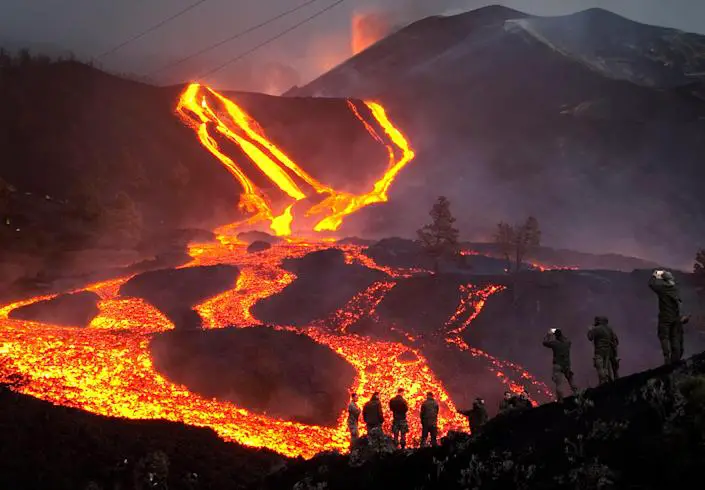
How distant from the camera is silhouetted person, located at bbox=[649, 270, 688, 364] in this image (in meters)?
11.5

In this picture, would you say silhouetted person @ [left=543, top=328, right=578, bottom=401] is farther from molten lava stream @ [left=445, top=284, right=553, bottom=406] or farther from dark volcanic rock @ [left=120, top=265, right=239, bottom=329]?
dark volcanic rock @ [left=120, top=265, right=239, bottom=329]

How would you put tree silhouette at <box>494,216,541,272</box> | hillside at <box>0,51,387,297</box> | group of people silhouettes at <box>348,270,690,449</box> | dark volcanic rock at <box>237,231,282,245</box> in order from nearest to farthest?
group of people silhouettes at <box>348,270,690,449</box> < tree silhouette at <box>494,216,541,272</box> < hillside at <box>0,51,387,297</box> < dark volcanic rock at <box>237,231,282,245</box>

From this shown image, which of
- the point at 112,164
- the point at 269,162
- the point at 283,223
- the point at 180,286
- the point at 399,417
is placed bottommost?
the point at 399,417

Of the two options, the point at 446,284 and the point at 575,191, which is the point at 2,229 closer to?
the point at 446,284

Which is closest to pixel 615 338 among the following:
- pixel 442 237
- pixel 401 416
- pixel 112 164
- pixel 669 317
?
pixel 669 317

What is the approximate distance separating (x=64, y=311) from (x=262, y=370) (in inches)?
826

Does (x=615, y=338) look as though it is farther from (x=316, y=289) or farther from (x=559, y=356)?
(x=316, y=289)

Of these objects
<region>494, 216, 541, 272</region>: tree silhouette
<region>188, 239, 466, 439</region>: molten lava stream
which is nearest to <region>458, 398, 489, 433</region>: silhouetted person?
<region>188, 239, 466, 439</region>: molten lava stream

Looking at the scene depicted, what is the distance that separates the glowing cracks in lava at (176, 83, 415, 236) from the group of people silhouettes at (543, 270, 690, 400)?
226ft

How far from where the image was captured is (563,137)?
361 ft

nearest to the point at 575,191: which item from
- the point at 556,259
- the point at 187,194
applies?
the point at 556,259

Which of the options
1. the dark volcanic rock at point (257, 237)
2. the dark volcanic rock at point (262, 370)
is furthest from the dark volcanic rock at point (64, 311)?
the dark volcanic rock at point (257, 237)

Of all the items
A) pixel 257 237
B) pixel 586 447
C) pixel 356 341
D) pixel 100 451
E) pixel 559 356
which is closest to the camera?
pixel 586 447

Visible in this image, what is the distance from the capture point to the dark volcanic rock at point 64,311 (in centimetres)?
4288
